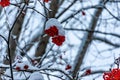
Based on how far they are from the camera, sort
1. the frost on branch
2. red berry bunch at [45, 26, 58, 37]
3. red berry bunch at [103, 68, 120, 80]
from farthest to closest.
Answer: red berry bunch at [45, 26, 58, 37] → the frost on branch → red berry bunch at [103, 68, 120, 80]

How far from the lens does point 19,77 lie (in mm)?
3090

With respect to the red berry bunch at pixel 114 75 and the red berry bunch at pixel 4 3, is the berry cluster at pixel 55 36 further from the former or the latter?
the red berry bunch at pixel 114 75

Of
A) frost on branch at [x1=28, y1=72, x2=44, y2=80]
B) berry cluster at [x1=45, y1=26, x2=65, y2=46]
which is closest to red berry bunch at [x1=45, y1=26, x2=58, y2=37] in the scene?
berry cluster at [x1=45, y1=26, x2=65, y2=46]

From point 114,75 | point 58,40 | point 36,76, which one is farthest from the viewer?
point 58,40

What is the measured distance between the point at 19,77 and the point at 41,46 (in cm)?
282

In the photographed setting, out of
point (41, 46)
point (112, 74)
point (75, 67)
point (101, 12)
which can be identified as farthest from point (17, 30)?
point (112, 74)

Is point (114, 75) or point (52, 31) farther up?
point (52, 31)

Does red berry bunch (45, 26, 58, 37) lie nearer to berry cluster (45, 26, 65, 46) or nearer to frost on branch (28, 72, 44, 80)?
berry cluster (45, 26, 65, 46)

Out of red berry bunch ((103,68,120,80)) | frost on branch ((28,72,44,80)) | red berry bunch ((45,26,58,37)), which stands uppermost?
red berry bunch ((45,26,58,37))

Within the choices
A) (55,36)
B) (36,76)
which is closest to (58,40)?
(55,36)

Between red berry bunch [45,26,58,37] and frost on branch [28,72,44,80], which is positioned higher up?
red berry bunch [45,26,58,37]

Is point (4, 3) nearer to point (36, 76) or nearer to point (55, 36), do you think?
point (55, 36)

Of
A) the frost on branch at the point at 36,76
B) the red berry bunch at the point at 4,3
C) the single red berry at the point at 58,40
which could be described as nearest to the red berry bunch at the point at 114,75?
the frost on branch at the point at 36,76

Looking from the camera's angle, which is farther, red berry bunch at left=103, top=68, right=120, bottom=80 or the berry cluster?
the berry cluster
